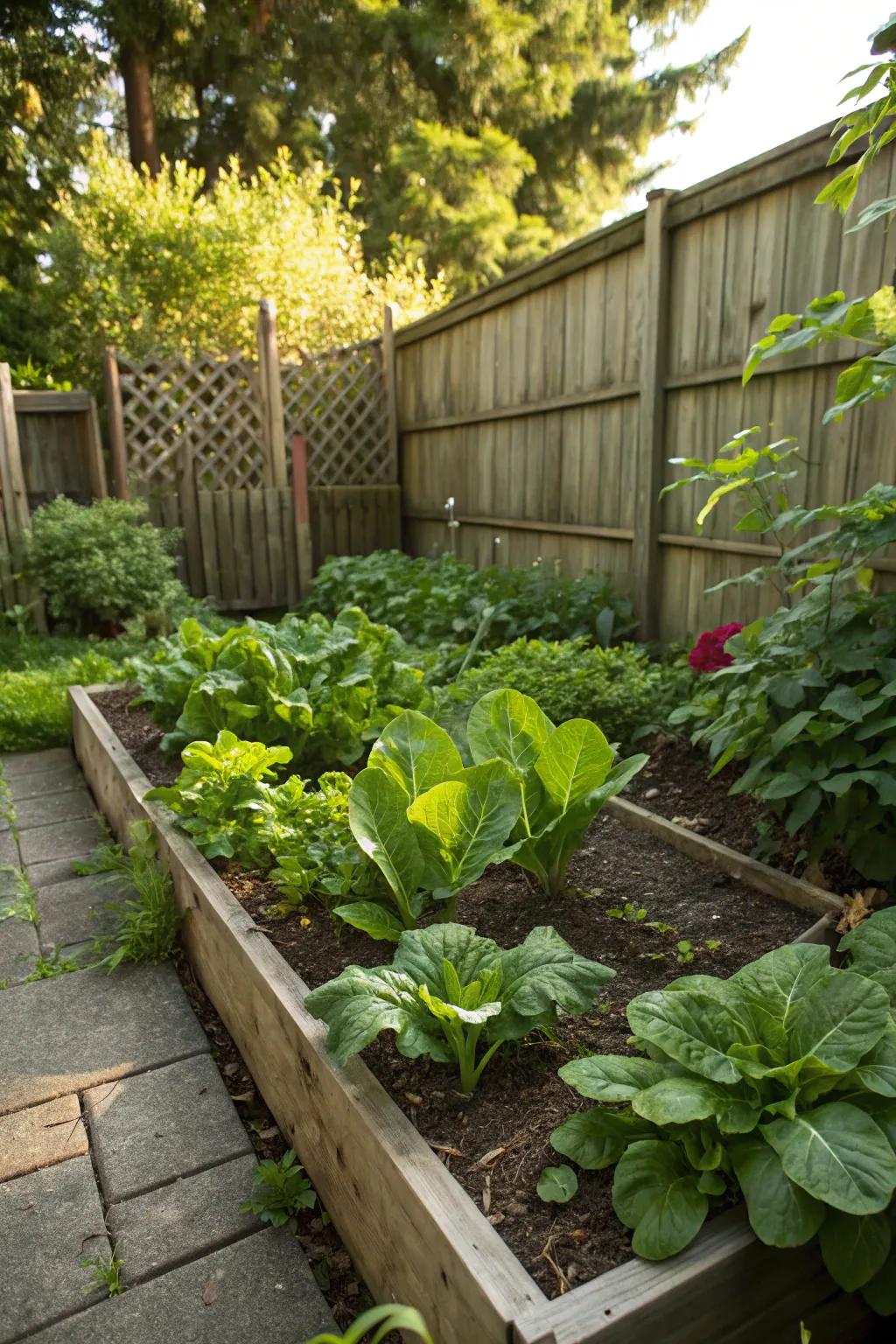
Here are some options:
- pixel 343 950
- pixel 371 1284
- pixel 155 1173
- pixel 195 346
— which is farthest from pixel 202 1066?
pixel 195 346

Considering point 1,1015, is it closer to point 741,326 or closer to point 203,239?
point 741,326

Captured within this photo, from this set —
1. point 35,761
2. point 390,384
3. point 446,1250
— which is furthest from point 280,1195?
point 390,384

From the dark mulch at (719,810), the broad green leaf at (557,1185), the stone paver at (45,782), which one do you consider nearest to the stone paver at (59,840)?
the stone paver at (45,782)

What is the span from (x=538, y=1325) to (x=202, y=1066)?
122 centimetres

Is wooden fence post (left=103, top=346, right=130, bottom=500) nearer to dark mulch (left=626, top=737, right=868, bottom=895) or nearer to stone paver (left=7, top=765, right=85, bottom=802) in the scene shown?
stone paver (left=7, top=765, right=85, bottom=802)

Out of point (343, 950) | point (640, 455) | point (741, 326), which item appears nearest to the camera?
point (343, 950)

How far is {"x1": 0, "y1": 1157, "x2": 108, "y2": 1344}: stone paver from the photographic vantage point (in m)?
1.38

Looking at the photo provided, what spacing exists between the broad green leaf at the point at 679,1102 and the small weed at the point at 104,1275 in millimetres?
930

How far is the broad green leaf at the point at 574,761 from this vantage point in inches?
74.9

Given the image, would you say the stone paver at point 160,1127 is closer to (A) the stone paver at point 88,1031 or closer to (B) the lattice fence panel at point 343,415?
(A) the stone paver at point 88,1031

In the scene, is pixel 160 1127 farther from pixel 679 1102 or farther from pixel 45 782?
pixel 45 782

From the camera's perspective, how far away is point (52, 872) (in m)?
2.96

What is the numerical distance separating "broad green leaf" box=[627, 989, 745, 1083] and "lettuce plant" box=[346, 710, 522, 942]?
1.77 ft

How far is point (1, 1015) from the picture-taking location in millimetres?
2172
